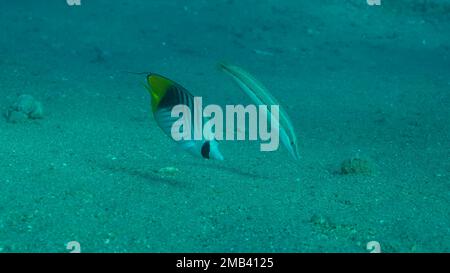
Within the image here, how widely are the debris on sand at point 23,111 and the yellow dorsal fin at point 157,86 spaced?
10.4 ft

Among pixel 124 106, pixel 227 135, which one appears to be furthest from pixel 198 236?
pixel 124 106

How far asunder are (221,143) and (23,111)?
250 cm

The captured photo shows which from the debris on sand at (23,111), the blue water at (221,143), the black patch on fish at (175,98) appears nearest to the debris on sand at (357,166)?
the blue water at (221,143)

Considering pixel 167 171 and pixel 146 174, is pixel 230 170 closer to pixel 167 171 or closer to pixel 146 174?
pixel 167 171

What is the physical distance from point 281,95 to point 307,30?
411 centimetres

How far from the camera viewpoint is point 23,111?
5.27m

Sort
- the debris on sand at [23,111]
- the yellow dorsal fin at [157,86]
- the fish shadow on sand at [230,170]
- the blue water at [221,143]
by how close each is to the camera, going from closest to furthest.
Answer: the yellow dorsal fin at [157,86], the blue water at [221,143], the fish shadow on sand at [230,170], the debris on sand at [23,111]

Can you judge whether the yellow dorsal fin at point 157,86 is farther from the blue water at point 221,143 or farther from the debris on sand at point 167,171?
the debris on sand at point 167,171

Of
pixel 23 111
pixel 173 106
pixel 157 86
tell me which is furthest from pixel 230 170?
pixel 23 111

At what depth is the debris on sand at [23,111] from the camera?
5.23m

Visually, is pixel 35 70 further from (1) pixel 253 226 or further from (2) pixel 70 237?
(1) pixel 253 226

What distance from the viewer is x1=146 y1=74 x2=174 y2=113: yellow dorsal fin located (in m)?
2.68

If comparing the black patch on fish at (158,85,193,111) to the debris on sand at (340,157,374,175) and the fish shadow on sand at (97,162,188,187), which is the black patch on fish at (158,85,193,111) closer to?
the fish shadow on sand at (97,162,188,187)

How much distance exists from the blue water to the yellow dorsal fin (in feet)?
3.22
